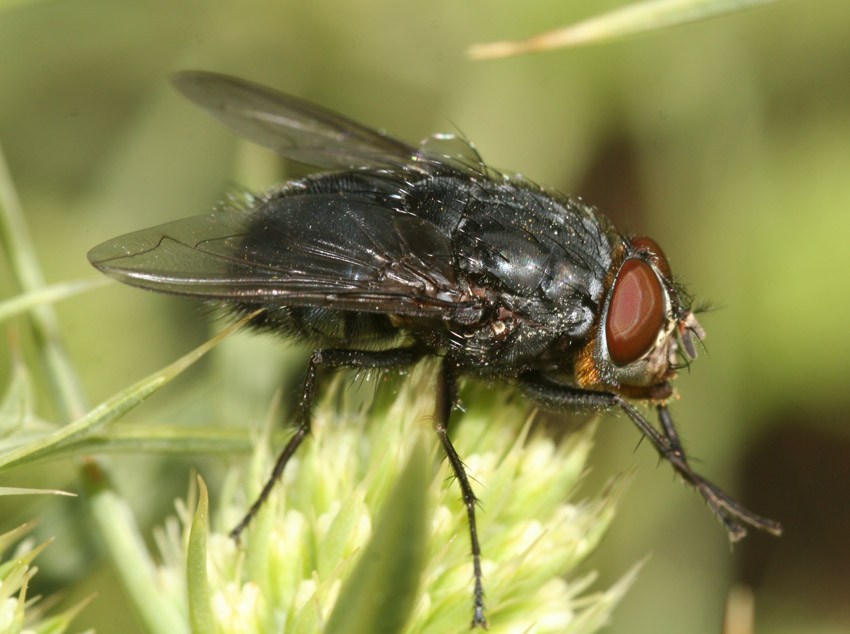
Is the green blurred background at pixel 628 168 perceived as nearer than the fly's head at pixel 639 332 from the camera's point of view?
No

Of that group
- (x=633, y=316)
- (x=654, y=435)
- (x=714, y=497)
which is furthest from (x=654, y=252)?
(x=714, y=497)

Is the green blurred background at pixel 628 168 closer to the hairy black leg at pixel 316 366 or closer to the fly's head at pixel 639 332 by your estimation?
the hairy black leg at pixel 316 366

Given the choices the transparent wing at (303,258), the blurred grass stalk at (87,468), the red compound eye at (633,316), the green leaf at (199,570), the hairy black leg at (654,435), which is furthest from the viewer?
the hairy black leg at (654,435)

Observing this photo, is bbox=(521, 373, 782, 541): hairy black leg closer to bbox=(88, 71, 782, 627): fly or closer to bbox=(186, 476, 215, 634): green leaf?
bbox=(88, 71, 782, 627): fly

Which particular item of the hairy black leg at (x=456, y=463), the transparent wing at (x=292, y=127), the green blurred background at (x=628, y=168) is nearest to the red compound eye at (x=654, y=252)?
the hairy black leg at (x=456, y=463)

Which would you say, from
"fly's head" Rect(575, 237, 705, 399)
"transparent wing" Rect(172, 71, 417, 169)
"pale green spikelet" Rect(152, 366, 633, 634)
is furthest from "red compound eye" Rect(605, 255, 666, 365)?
"transparent wing" Rect(172, 71, 417, 169)

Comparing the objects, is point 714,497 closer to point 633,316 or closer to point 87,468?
point 633,316
